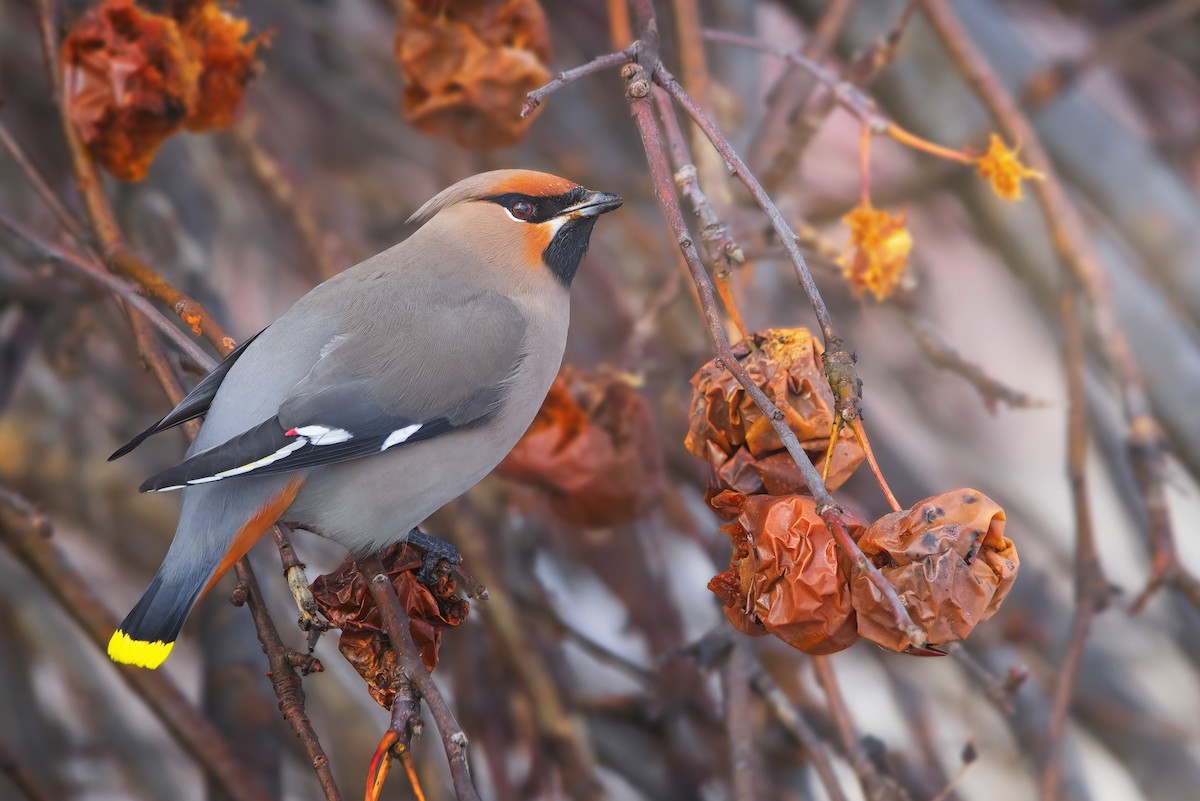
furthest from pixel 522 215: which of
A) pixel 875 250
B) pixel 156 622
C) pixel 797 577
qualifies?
pixel 797 577

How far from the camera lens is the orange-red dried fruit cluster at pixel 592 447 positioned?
100.0 inches

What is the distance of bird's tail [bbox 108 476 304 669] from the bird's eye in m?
0.79

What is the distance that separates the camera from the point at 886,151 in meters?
5.01

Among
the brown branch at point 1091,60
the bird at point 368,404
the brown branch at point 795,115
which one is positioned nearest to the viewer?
the bird at point 368,404

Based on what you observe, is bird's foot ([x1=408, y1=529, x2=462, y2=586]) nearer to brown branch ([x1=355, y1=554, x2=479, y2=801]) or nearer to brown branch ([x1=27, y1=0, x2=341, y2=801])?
brown branch ([x1=355, y1=554, x2=479, y2=801])

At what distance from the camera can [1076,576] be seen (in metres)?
2.59

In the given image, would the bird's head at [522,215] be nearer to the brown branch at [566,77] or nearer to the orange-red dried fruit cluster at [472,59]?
the orange-red dried fruit cluster at [472,59]

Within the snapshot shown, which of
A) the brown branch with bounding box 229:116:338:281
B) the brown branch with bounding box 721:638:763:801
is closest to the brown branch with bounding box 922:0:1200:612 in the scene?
the brown branch with bounding box 721:638:763:801

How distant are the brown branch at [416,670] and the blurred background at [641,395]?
646 millimetres

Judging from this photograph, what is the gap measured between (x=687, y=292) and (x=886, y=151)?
237 cm

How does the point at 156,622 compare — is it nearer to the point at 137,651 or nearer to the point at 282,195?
the point at 137,651

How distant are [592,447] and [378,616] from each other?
0.66 metres

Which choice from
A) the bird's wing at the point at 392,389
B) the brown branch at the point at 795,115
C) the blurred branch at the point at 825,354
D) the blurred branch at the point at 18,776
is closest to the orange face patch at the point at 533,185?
the bird's wing at the point at 392,389

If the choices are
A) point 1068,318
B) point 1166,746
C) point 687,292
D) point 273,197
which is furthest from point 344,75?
point 1166,746
